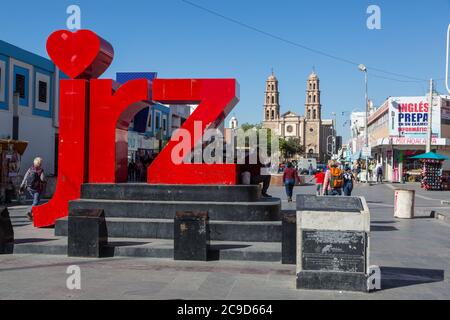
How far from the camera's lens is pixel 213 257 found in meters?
8.94

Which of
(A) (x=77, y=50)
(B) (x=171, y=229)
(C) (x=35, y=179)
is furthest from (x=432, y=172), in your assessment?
(A) (x=77, y=50)

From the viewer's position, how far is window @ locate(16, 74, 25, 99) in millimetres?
24609

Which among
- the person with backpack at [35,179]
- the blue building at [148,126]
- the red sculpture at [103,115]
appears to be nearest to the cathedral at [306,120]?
the blue building at [148,126]

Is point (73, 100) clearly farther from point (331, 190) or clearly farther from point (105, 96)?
point (331, 190)

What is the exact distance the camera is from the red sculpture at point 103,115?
10992 mm

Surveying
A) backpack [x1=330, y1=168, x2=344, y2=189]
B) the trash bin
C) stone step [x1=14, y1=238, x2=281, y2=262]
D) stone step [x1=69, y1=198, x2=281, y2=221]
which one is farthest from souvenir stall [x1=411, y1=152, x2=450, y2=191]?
stone step [x1=14, y1=238, x2=281, y2=262]

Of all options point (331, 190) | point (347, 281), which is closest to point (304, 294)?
point (347, 281)

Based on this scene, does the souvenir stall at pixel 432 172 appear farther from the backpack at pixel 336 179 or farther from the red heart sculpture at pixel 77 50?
the red heart sculpture at pixel 77 50

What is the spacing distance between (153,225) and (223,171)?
189cm

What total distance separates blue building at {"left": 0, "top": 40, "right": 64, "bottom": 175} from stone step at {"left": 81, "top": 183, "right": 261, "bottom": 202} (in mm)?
14022

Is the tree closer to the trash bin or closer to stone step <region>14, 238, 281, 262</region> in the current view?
the trash bin

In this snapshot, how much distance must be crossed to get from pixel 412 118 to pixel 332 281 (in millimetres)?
36054

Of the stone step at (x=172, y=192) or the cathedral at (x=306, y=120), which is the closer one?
the stone step at (x=172, y=192)

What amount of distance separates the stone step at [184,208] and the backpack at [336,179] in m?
6.27
